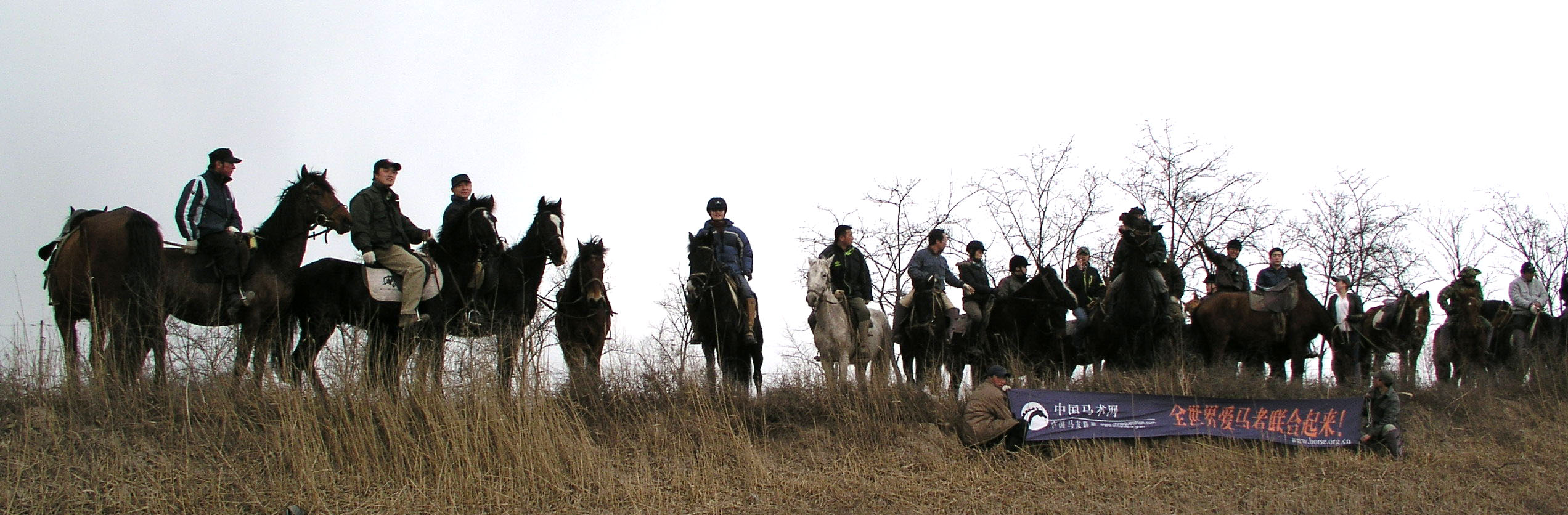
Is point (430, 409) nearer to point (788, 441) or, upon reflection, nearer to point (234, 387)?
point (234, 387)

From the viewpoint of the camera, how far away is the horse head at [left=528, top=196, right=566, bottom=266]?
12828 mm

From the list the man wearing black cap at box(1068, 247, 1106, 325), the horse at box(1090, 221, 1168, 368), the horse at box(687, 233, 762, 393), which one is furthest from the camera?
the man wearing black cap at box(1068, 247, 1106, 325)

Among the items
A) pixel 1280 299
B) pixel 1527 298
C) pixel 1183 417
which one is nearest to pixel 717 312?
pixel 1183 417

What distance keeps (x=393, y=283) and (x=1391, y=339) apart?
1432 centimetres

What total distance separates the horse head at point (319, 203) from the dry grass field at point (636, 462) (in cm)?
193

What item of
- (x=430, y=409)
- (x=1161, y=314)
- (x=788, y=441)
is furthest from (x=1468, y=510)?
(x=430, y=409)

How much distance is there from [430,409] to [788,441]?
3534 mm

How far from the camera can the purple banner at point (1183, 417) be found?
12086mm

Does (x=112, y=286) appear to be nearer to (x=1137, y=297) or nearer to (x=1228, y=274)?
(x=1137, y=297)

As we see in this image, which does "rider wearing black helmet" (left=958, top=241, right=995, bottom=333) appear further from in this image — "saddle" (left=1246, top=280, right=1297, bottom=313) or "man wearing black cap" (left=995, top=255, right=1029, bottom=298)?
"saddle" (left=1246, top=280, right=1297, bottom=313)

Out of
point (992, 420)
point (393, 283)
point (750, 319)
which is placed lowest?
point (992, 420)

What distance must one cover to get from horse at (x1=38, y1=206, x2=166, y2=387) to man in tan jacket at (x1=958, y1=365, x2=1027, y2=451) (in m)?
7.39

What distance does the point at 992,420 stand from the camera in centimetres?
1175

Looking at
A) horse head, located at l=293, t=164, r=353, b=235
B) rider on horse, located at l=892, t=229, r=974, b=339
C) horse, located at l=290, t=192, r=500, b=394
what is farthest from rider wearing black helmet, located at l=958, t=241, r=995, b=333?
horse head, located at l=293, t=164, r=353, b=235
